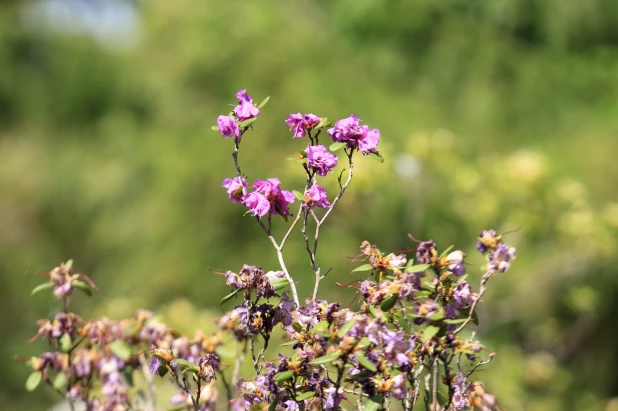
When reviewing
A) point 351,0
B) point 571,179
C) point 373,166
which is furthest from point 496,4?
point 373,166

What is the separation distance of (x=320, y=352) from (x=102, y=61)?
3131 mm

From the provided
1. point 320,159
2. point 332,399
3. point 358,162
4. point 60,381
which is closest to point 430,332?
point 332,399

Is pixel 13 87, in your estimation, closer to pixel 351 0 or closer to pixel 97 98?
pixel 97 98

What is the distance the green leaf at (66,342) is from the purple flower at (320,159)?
41cm

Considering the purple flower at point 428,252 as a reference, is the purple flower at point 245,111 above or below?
above

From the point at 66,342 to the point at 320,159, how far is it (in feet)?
1.40

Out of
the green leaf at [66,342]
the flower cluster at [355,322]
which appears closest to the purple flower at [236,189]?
the flower cluster at [355,322]

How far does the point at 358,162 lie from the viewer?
2352 mm

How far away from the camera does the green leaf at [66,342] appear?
0.87 meters

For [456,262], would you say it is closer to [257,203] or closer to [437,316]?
[437,316]

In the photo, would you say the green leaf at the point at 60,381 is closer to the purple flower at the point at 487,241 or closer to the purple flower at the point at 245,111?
the purple flower at the point at 245,111

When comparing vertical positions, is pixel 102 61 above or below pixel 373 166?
above

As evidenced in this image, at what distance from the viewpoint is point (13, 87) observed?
11.1 feet

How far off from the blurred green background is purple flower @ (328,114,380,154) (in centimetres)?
127
